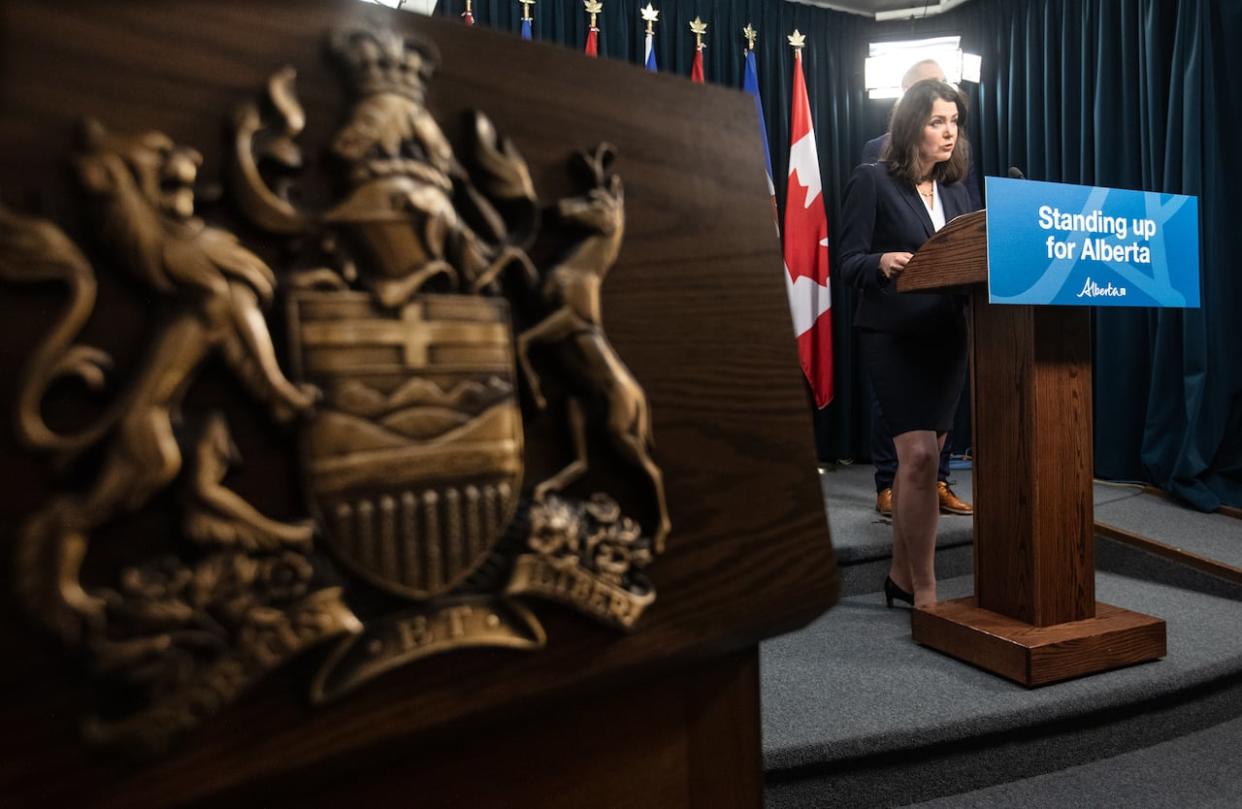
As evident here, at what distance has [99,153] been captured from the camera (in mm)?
282

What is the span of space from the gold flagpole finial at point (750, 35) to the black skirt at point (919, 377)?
2769 mm

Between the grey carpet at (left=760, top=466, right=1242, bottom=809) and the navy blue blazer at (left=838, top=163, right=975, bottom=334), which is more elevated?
the navy blue blazer at (left=838, top=163, right=975, bottom=334)

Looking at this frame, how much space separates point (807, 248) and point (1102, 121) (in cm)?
127

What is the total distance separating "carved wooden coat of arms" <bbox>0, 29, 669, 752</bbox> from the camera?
0.28 metres

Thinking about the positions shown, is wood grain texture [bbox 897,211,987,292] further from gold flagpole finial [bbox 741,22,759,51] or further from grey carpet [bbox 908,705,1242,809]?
gold flagpole finial [bbox 741,22,759,51]

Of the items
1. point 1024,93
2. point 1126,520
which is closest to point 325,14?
point 1126,520

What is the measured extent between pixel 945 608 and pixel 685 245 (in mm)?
1652

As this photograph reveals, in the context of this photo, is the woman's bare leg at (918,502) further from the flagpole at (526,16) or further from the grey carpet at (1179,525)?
the flagpole at (526,16)

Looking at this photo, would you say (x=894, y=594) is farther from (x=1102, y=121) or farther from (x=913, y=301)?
(x=1102, y=121)

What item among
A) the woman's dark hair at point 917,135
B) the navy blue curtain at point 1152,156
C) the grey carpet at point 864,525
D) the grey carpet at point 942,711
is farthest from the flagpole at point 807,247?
the grey carpet at point 942,711

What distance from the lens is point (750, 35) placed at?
423 cm

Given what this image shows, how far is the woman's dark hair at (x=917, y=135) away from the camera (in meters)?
1.95

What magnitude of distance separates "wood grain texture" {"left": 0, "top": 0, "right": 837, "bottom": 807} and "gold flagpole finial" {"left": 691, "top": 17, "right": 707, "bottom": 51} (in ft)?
13.0

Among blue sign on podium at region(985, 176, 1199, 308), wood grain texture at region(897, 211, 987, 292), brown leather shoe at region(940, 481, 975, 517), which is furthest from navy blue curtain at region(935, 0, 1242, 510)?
wood grain texture at region(897, 211, 987, 292)
